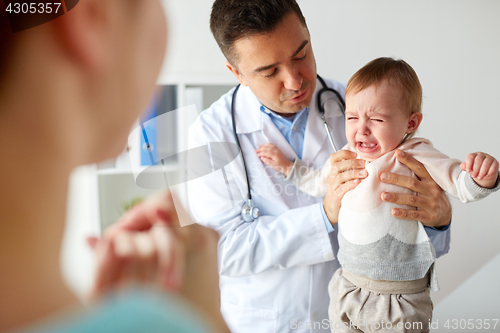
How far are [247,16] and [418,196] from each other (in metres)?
0.55

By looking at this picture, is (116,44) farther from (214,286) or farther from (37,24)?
(214,286)

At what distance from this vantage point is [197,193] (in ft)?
1.77

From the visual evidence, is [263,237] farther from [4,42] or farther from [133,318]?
[4,42]

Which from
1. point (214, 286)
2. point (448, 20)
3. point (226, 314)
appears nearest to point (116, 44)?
point (214, 286)

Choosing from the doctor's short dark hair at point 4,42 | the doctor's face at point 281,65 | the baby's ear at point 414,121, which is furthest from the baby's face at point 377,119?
the doctor's short dark hair at point 4,42

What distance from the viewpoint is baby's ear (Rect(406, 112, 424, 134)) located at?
771 millimetres

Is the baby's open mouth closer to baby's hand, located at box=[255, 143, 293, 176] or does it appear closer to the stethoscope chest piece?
baby's hand, located at box=[255, 143, 293, 176]

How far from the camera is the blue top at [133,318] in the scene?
0.25 m

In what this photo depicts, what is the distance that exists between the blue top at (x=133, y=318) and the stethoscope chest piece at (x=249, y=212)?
1.93ft

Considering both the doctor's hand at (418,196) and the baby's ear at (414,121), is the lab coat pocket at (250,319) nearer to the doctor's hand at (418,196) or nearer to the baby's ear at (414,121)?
the doctor's hand at (418,196)

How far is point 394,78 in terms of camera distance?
0.74m

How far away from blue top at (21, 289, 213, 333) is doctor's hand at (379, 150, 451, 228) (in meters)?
0.53

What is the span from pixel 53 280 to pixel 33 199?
2.4 inches

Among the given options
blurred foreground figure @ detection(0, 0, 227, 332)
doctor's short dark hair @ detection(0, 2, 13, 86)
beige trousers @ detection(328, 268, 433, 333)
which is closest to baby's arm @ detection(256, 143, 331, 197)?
beige trousers @ detection(328, 268, 433, 333)
